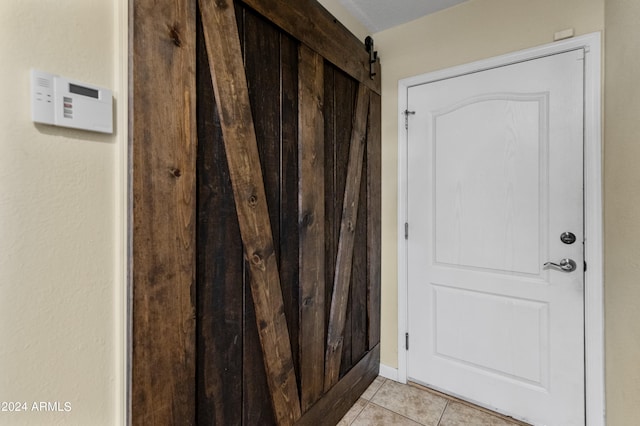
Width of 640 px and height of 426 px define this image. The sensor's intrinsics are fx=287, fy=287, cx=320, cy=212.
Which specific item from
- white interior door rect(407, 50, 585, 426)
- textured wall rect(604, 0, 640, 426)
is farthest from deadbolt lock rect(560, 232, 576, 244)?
textured wall rect(604, 0, 640, 426)

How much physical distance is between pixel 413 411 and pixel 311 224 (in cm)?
138

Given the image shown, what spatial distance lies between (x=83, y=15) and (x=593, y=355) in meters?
2.55

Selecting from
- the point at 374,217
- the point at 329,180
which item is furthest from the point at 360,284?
the point at 329,180

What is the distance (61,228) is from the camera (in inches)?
29.5

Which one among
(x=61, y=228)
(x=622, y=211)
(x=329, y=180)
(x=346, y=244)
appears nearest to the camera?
(x=61, y=228)

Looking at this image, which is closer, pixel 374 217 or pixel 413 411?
pixel 413 411

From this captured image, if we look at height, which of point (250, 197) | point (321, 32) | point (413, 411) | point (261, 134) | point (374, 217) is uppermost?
point (321, 32)

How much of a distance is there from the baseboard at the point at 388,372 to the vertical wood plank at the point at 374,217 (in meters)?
0.20

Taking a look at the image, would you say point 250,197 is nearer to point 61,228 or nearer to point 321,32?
point 61,228

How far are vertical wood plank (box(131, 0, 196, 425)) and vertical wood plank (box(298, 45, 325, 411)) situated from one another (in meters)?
0.59

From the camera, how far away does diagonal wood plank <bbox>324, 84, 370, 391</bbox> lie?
167 centimetres

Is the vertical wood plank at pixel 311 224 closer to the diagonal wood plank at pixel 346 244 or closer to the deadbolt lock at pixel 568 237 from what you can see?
the diagonal wood plank at pixel 346 244

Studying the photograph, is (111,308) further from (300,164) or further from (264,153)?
(300,164)

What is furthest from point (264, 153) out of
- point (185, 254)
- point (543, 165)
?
point (543, 165)
